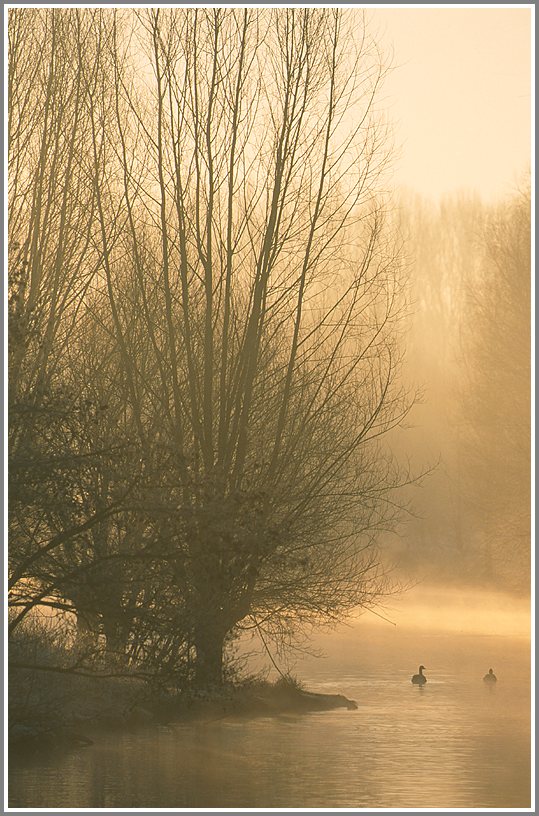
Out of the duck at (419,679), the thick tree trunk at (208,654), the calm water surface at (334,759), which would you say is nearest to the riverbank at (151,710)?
the thick tree trunk at (208,654)

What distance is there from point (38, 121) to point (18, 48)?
997 millimetres

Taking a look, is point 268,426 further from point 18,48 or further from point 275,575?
point 18,48

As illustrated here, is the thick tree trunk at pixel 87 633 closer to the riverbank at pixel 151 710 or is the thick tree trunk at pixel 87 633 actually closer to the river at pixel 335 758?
the riverbank at pixel 151 710

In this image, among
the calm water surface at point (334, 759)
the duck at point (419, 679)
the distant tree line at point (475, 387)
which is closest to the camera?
the calm water surface at point (334, 759)

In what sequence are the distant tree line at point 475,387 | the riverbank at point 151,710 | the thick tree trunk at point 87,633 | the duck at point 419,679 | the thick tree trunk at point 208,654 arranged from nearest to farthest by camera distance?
1. the thick tree trunk at point 208,654
2. the thick tree trunk at point 87,633
3. the riverbank at point 151,710
4. the duck at point 419,679
5. the distant tree line at point 475,387

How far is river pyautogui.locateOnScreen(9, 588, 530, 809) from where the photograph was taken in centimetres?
1306

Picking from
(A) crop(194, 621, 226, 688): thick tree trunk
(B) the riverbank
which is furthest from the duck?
(A) crop(194, 621, 226, 688): thick tree trunk

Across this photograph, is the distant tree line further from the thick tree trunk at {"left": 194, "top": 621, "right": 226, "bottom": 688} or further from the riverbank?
the thick tree trunk at {"left": 194, "top": 621, "right": 226, "bottom": 688}

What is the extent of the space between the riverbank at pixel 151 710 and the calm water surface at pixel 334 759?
28 cm

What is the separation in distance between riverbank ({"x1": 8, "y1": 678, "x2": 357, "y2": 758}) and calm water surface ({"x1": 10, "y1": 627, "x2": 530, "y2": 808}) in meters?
0.28

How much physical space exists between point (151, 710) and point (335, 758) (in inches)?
120

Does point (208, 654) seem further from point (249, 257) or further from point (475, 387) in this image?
point (475, 387)

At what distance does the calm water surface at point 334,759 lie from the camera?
1306cm

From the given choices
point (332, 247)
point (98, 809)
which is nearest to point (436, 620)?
point (332, 247)
